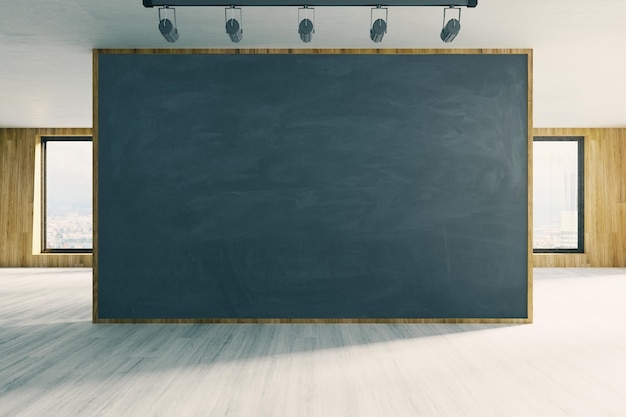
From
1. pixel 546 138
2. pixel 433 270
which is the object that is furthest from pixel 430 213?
pixel 546 138

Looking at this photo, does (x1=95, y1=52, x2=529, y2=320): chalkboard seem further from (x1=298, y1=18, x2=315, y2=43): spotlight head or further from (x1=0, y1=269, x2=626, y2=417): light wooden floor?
(x1=298, y1=18, x2=315, y2=43): spotlight head

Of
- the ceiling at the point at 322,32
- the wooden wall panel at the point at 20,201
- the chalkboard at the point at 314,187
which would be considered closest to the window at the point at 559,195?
the ceiling at the point at 322,32

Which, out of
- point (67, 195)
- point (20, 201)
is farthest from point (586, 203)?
point (20, 201)

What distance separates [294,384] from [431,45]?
3.50 m

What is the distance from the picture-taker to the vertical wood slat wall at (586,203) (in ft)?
35.2

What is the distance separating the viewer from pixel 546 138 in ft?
36.0

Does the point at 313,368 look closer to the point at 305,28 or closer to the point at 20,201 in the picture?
the point at 305,28

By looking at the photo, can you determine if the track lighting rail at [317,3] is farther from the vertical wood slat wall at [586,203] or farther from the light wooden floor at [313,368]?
the vertical wood slat wall at [586,203]

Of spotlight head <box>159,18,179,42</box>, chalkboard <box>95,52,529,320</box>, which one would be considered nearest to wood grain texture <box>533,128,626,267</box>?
chalkboard <box>95,52,529,320</box>

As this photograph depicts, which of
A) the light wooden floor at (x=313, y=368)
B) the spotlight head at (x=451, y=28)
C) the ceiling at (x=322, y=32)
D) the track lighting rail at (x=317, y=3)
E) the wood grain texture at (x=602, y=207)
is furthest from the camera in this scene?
the wood grain texture at (x=602, y=207)

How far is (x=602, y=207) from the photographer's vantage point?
10.7 meters

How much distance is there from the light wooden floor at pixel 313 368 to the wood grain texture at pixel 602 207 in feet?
17.1

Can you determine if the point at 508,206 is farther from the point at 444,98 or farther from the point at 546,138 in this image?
the point at 546,138

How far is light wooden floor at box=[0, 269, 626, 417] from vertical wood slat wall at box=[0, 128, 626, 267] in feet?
17.1
